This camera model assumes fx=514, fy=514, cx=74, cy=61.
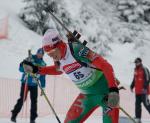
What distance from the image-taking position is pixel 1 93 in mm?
12438

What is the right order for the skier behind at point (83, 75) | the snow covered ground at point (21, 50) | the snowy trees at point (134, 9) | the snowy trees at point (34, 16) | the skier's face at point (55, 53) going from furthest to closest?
the snowy trees at point (134, 9) < the snowy trees at point (34, 16) < the snow covered ground at point (21, 50) < the skier's face at point (55, 53) < the skier behind at point (83, 75)

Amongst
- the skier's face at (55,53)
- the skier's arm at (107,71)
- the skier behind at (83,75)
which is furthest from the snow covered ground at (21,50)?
the skier's arm at (107,71)

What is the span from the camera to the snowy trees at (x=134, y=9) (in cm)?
2625

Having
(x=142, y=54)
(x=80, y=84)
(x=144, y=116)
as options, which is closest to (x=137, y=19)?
(x=142, y=54)

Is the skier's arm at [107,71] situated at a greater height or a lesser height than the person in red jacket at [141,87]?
greater

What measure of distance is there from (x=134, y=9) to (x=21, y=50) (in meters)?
9.56

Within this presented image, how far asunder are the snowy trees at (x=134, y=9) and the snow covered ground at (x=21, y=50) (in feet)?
5.88

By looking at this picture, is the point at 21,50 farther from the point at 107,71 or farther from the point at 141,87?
the point at 107,71

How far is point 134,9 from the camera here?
26422mm

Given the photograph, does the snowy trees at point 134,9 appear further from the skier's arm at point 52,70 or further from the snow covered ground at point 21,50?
the skier's arm at point 52,70

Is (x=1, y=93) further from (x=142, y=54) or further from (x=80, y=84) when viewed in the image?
(x=142, y=54)

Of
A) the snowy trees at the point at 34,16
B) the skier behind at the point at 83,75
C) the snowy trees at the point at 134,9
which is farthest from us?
the snowy trees at the point at 134,9

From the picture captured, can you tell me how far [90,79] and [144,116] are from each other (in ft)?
29.8

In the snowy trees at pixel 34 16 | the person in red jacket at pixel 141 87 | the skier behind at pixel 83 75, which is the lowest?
the person in red jacket at pixel 141 87
